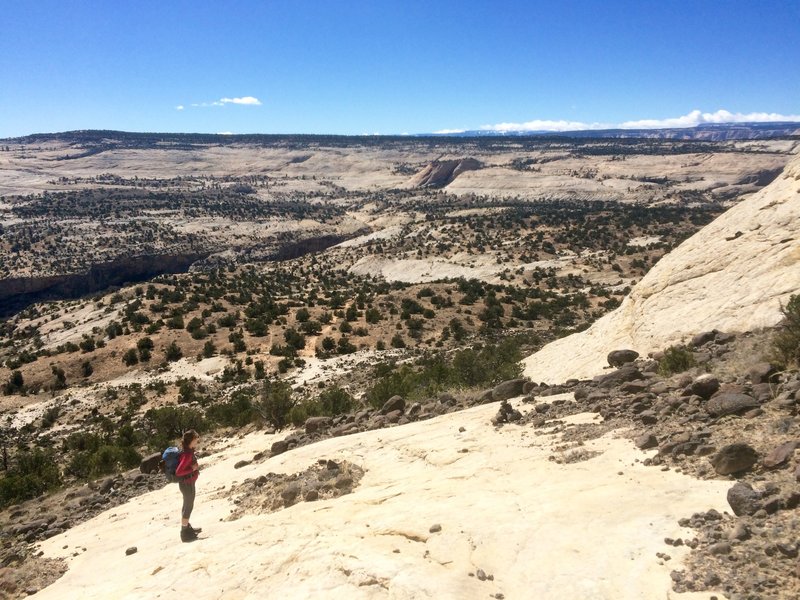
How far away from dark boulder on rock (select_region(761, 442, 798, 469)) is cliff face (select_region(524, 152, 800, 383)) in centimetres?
681

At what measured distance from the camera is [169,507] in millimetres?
10695

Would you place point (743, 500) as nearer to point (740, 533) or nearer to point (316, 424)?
point (740, 533)

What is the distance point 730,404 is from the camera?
792 centimetres

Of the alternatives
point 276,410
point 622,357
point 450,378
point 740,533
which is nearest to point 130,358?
point 276,410

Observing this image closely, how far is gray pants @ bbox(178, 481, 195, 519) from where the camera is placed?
335 inches

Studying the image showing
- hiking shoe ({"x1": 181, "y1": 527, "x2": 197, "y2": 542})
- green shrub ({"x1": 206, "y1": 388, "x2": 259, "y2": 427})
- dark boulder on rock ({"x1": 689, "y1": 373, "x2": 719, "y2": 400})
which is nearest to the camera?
hiking shoe ({"x1": 181, "y1": 527, "x2": 197, "y2": 542})

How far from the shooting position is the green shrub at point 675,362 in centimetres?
1144

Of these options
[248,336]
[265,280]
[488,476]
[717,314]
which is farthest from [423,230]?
[488,476]

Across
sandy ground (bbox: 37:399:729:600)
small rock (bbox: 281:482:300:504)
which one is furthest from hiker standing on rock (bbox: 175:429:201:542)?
small rock (bbox: 281:482:300:504)

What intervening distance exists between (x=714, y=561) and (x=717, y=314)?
33.5 ft

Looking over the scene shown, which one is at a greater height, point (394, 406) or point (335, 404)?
point (394, 406)

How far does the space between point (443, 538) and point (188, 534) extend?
418cm

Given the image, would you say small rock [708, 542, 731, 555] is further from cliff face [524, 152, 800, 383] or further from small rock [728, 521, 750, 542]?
cliff face [524, 152, 800, 383]

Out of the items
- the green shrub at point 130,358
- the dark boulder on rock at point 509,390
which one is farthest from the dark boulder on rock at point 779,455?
the green shrub at point 130,358
